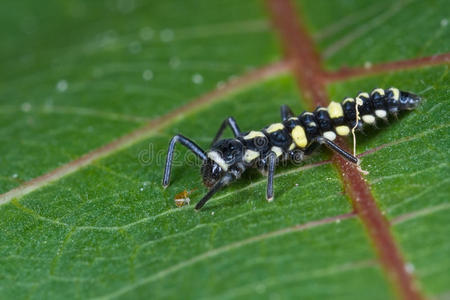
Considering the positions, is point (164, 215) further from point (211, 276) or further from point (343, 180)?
point (343, 180)

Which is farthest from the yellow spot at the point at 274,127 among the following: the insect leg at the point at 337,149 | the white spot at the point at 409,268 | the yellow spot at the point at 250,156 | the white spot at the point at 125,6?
the white spot at the point at 125,6

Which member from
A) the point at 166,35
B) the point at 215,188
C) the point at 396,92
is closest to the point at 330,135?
the point at 396,92

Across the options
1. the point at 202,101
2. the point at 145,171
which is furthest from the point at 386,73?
the point at 145,171

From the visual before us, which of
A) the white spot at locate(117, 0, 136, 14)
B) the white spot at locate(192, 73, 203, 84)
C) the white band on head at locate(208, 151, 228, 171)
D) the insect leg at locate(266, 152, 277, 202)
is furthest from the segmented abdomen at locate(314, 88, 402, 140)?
the white spot at locate(117, 0, 136, 14)

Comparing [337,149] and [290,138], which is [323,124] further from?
[337,149]

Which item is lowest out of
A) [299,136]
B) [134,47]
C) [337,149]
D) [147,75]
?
[337,149]

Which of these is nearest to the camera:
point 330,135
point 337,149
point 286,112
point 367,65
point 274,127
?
point 337,149
